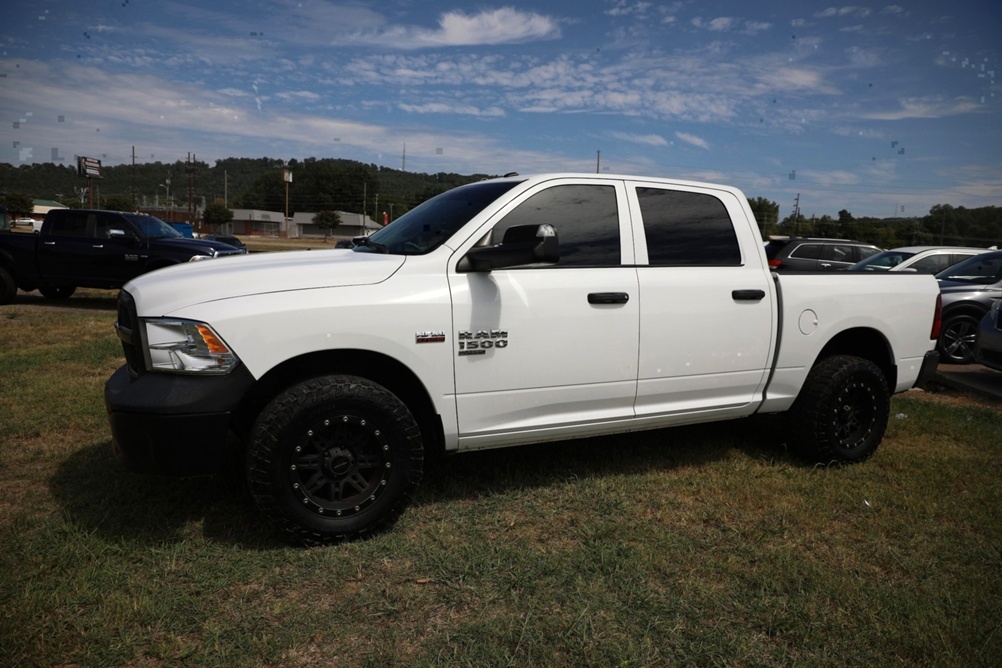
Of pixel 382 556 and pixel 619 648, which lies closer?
pixel 619 648

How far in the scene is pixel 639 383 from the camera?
3887 mm

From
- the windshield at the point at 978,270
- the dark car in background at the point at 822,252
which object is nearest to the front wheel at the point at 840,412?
the windshield at the point at 978,270

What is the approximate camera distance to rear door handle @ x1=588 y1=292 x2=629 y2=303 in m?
3.67

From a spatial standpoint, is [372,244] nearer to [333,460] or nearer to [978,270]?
[333,460]

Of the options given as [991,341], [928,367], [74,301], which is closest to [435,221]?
[928,367]

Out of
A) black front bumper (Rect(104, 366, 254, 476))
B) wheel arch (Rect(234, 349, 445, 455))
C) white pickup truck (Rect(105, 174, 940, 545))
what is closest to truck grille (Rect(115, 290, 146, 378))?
white pickup truck (Rect(105, 174, 940, 545))

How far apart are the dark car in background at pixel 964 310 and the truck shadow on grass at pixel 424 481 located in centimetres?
515

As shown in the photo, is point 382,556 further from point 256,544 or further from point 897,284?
point 897,284

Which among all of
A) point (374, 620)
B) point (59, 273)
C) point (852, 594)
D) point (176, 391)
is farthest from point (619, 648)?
point (59, 273)

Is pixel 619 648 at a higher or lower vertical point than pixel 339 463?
lower

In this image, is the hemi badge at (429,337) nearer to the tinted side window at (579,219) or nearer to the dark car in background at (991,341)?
the tinted side window at (579,219)

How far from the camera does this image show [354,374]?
11.1 ft

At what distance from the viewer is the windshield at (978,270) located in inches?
367

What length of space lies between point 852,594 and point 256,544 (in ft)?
9.05
